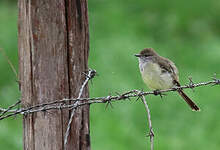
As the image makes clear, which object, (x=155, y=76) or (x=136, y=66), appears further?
(x=136, y=66)

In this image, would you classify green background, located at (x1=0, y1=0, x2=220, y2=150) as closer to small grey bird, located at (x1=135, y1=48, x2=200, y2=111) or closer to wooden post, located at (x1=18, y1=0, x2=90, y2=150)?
small grey bird, located at (x1=135, y1=48, x2=200, y2=111)

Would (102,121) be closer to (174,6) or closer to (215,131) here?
(215,131)

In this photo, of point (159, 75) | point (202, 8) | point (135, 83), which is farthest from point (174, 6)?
point (159, 75)

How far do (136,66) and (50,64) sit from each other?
268 inches

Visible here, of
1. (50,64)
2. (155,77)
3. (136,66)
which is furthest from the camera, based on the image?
(136,66)

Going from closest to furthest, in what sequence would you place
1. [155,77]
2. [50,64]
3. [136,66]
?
1. [50,64]
2. [155,77]
3. [136,66]

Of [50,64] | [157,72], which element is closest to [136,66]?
[157,72]

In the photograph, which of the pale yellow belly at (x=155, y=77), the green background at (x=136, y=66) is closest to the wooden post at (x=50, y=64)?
the pale yellow belly at (x=155, y=77)

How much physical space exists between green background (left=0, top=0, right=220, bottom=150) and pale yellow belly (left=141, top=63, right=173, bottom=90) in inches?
70.5

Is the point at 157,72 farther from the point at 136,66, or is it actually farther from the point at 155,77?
the point at 136,66

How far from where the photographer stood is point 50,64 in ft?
14.0

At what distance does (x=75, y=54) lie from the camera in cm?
436

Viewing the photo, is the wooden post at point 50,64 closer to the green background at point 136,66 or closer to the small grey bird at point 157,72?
the small grey bird at point 157,72

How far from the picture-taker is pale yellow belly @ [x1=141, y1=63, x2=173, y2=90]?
6562 mm
